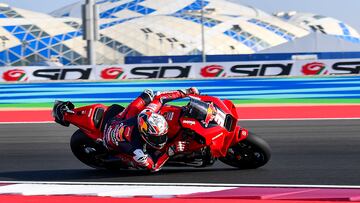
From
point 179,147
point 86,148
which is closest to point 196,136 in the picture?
point 179,147

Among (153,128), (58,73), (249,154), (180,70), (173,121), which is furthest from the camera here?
(180,70)

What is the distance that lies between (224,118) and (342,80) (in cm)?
1647

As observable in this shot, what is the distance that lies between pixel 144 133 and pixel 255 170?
149cm

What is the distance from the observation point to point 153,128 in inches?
275

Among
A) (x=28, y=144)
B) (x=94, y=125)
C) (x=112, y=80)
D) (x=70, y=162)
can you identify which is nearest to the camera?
(x=94, y=125)

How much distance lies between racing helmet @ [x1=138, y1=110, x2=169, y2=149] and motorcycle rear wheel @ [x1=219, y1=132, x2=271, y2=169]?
891mm

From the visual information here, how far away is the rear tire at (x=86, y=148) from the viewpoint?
790cm

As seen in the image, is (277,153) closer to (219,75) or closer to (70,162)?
(70,162)

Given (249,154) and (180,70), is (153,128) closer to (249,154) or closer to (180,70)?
(249,154)

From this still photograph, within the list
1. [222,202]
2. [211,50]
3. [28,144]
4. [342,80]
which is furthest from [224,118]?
[211,50]

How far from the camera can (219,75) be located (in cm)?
2664

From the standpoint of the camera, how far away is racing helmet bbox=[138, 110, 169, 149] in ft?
22.9

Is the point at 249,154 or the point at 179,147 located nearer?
the point at 179,147

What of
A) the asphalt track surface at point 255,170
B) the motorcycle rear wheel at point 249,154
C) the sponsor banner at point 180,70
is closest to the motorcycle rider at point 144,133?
the asphalt track surface at point 255,170
